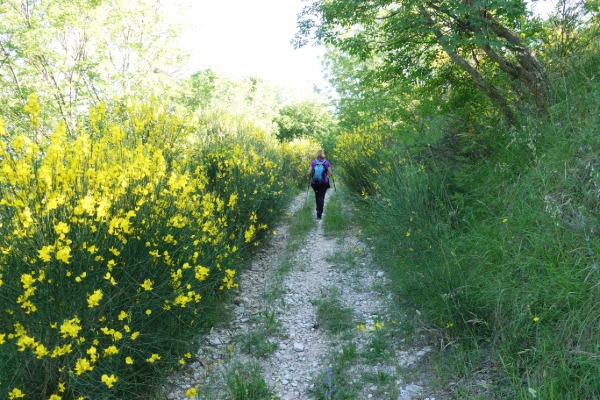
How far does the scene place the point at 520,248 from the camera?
2814 mm

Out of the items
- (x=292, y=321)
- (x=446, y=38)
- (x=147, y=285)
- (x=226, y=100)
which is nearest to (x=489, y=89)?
(x=446, y=38)

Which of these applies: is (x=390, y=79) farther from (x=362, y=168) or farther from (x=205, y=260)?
(x=205, y=260)

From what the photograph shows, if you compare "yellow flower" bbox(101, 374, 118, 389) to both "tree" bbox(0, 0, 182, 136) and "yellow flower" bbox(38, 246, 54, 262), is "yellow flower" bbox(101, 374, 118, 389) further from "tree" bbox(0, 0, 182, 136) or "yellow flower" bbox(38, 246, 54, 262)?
"tree" bbox(0, 0, 182, 136)

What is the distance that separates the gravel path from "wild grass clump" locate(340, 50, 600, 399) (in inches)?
19.5

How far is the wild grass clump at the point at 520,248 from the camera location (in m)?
2.12

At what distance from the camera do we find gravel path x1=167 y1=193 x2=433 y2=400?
3002 mm

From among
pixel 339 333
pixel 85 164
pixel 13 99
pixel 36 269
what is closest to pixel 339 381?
pixel 339 333

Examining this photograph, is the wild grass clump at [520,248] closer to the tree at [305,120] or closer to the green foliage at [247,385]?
the green foliage at [247,385]

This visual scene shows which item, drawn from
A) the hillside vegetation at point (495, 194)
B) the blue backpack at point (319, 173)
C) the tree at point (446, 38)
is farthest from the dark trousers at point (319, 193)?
the tree at point (446, 38)

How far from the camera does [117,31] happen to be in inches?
425

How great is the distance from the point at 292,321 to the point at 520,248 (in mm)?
2325

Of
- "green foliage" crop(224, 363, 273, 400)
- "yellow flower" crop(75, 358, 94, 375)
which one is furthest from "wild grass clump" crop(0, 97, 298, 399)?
"green foliage" crop(224, 363, 273, 400)

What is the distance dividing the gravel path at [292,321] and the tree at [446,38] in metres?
2.68

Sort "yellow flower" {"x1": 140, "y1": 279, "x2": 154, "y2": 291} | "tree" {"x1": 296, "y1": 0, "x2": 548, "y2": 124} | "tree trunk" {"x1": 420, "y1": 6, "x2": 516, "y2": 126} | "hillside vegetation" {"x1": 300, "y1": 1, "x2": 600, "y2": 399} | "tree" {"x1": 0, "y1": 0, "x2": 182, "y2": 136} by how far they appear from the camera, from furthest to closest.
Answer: "tree" {"x1": 0, "y1": 0, "x2": 182, "y2": 136}
"tree trunk" {"x1": 420, "y1": 6, "x2": 516, "y2": 126}
"tree" {"x1": 296, "y1": 0, "x2": 548, "y2": 124}
"yellow flower" {"x1": 140, "y1": 279, "x2": 154, "y2": 291}
"hillside vegetation" {"x1": 300, "y1": 1, "x2": 600, "y2": 399}
